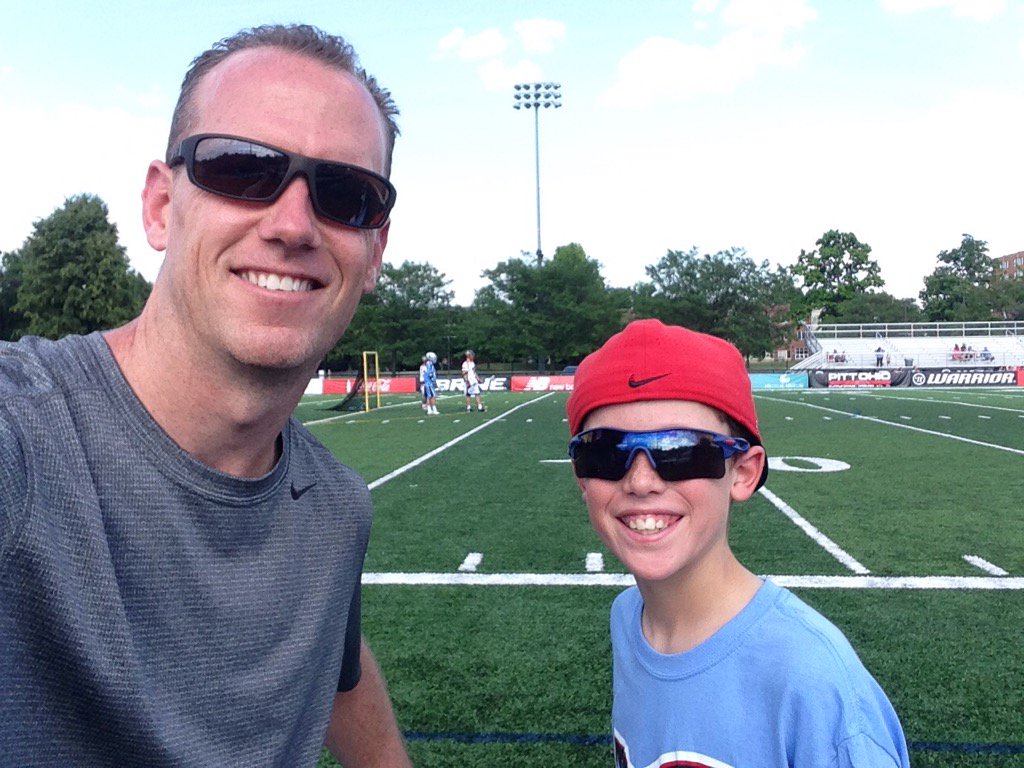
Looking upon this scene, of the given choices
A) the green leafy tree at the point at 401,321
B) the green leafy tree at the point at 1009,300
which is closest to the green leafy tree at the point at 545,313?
the green leafy tree at the point at 401,321

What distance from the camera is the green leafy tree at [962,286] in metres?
90.6

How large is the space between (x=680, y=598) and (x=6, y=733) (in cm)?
129

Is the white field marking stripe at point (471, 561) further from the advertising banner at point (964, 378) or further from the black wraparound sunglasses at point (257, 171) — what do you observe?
the advertising banner at point (964, 378)

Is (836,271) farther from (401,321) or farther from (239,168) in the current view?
(239,168)

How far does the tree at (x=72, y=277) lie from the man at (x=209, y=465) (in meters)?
62.9

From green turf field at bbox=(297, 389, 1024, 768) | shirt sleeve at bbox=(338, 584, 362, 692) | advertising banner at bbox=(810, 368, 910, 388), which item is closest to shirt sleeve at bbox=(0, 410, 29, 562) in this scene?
shirt sleeve at bbox=(338, 584, 362, 692)

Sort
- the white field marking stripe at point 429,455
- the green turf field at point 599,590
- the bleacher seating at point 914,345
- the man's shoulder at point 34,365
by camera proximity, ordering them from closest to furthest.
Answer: the man's shoulder at point 34,365
the green turf field at point 599,590
the white field marking stripe at point 429,455
the bleacher seating at point 914,345

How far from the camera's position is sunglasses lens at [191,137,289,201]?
1.62 metres

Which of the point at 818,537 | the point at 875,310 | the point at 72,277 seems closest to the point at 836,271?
the point at 875,310

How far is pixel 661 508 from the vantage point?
187 cm

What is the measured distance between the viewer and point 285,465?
68.4 inches

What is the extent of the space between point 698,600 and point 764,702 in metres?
0.29

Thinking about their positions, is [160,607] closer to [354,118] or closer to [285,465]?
[285,465]

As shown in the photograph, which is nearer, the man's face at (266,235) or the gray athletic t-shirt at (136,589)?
the gray athletic t-shirt at (136,589)
